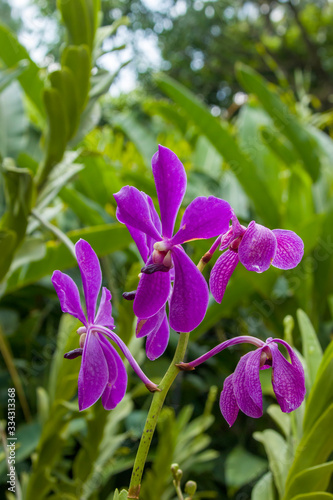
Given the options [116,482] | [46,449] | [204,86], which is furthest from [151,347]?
[204,86]

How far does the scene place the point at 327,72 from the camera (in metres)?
7.91

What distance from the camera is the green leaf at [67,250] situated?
2.61ft

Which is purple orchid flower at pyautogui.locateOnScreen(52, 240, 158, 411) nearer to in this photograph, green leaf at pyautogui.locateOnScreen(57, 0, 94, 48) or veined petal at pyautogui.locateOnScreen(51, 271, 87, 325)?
veined petal at pyautogui.locateOnScreen(51, 271, 87, 325)

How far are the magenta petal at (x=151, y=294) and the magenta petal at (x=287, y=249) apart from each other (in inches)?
2.6

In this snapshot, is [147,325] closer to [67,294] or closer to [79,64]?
[67,294]

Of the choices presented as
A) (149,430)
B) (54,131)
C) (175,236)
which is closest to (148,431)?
(149,430)

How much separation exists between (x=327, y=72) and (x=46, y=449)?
8.36 m

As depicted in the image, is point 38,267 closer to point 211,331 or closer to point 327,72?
point 211,331

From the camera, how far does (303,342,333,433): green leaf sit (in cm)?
47

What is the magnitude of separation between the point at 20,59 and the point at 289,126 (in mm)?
651

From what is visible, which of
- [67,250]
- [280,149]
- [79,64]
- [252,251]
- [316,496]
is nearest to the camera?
[252,251]

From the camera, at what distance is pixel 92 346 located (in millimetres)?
287

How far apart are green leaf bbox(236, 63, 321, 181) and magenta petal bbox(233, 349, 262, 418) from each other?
3.39 ft

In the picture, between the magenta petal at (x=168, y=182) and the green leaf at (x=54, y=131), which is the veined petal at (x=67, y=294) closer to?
the magenta petal at (x=168, y=182)
